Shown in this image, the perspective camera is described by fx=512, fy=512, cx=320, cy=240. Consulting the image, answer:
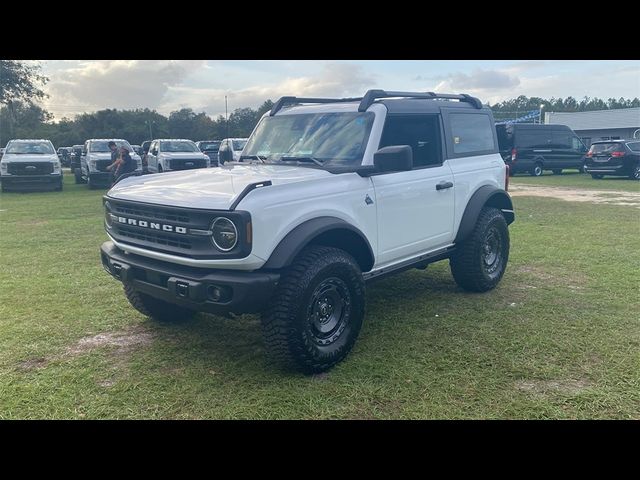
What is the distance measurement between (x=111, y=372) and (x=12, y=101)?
27.5m

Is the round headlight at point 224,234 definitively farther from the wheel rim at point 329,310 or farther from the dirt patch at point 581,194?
the dirt patch at point 581,194

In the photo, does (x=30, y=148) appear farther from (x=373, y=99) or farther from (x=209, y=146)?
(x=373, y=99)

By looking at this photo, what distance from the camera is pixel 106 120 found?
57.8m

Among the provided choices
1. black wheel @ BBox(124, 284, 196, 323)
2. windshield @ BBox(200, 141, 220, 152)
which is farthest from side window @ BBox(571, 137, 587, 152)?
black wheel @ BBox(124, 284, 196, 323)

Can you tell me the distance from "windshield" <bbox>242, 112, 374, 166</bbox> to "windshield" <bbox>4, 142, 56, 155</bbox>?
1736cm

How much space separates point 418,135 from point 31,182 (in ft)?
58.8

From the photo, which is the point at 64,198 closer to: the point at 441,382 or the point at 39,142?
the point at 39,142

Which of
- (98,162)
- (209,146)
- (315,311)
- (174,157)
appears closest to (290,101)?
(315,311)

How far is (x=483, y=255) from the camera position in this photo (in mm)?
5770

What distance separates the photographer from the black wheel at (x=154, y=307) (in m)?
4.73

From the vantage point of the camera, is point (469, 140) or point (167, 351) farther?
point (469, 140)

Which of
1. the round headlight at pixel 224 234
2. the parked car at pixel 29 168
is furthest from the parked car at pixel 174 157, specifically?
the round headlight at pixel 224 234
